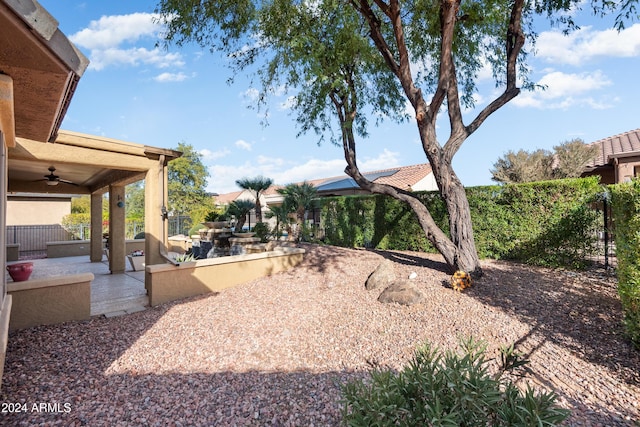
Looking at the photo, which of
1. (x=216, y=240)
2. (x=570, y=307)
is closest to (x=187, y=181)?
(x=216, y=240)

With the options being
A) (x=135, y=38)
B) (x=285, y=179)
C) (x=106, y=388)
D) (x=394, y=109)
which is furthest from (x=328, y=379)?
(x=285, y=179)

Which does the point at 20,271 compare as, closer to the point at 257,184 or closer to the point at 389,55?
the point at 257,184

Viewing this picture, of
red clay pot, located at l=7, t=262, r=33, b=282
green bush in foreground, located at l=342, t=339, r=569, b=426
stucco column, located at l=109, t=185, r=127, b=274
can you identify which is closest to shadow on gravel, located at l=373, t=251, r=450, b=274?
green bush in foreground, located at l=342, t=339, r=569, b=426

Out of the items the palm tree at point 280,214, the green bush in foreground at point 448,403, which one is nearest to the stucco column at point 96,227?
the palm tree at point 280,214

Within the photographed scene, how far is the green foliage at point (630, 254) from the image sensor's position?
11.7ft

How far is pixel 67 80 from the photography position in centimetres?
254

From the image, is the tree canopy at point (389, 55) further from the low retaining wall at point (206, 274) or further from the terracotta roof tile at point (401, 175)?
the terracotta roof tile at point (401, 175)

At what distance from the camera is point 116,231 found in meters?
9.34

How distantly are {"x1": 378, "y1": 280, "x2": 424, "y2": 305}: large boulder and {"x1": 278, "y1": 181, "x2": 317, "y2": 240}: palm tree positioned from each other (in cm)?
838

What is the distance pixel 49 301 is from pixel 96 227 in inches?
283

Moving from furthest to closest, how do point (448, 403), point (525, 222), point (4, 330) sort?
point (525, 222)
point (4, 330)
point (448, 403)

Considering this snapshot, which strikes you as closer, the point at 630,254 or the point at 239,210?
the point at 630,254

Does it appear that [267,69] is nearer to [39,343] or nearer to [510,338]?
[39,343]

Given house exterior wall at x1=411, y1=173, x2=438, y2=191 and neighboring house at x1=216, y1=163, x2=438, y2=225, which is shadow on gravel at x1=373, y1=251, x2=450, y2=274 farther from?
house exterior wall at x1=411, y1=173, x2=438, y2=191
